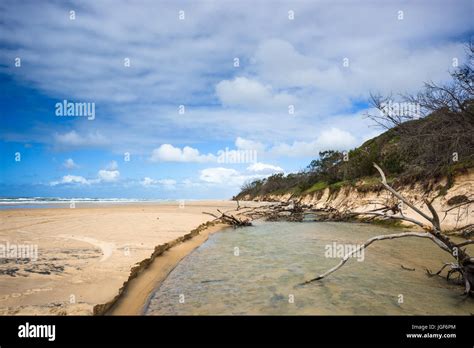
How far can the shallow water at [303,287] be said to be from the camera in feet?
16.0

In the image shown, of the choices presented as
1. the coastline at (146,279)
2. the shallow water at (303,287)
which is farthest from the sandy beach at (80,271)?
the shallow water at (303,287)

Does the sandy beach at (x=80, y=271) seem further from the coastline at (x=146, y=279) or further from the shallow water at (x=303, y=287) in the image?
the shallow water at (x=303, y=287)

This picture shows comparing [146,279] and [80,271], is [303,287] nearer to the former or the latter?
[146,279]

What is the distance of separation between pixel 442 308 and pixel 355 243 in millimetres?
6615

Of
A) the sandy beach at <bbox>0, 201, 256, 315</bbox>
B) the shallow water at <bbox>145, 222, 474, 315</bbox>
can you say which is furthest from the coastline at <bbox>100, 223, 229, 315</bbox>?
the shallow water at <bbox>145, 222, 474, 315</bbox>

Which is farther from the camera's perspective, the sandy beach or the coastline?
the coastline

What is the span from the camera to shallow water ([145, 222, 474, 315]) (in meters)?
4.88

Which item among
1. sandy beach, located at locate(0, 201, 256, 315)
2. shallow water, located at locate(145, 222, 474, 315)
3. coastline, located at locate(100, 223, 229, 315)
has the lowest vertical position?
shallow water, located at locate(145, 222, 474, 315)

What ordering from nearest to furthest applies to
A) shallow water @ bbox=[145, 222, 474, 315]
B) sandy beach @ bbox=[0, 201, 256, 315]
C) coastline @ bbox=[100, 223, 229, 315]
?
sandy beach @ bbox=[0, 201, 256, 315] < coastline @ bbox=[100, 223, 229, 315] < shallow water @ bbox=[145, 222, 474, 315]

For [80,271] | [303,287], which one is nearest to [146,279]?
[80,271]

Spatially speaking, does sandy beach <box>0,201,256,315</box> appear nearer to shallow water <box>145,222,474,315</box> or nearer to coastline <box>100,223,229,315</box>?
coastline <box>100,223,229,315</box>
